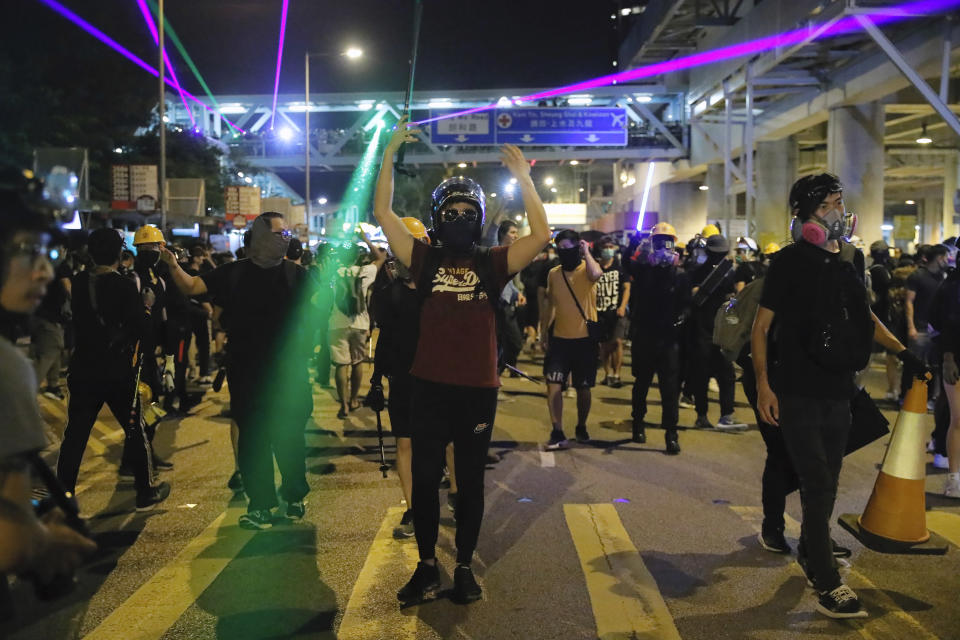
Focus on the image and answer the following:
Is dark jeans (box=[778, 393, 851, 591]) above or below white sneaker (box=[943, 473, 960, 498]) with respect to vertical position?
above

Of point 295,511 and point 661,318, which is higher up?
point 661,318

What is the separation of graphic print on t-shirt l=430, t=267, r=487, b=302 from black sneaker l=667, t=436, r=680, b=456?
4.39 metres

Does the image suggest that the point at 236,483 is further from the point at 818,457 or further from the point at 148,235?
the point at 818,457

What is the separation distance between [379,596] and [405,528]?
108 centimetres

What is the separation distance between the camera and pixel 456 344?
13.6 ft

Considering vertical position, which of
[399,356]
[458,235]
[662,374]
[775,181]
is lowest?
[662,374]

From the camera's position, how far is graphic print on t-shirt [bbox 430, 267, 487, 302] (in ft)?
13.7

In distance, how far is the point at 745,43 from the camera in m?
21.7

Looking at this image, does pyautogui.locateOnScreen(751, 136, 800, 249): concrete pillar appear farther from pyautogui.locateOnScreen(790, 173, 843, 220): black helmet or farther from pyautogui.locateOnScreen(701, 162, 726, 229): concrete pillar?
pyautogui.locateOnScreen(790, 173, 843, 220): black helmet

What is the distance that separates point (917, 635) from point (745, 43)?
20144 mm

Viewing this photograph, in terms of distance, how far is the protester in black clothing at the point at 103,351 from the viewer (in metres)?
5.67

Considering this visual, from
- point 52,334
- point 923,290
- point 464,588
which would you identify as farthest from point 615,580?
point 52,334

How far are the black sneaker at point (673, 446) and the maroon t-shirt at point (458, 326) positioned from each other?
4.21 meters

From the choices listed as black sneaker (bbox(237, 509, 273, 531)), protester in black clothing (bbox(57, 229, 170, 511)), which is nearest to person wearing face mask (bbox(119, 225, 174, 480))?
protester in black clothing (bbox(57, 229, 170, 511))
